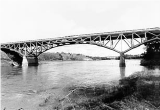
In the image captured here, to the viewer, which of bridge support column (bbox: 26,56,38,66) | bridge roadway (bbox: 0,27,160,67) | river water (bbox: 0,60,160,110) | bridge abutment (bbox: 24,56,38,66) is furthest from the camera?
bridge support column (bbox: 26,56,38,66)

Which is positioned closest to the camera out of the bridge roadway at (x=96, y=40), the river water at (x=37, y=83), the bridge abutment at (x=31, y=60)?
the river water at (x=37, y=83)

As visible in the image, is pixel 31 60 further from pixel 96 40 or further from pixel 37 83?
pixel 37 83

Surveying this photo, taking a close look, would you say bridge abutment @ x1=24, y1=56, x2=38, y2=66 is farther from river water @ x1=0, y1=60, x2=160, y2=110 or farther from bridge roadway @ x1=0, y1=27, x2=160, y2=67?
river water @ x1=0, y1=60, x2=160, y2=110

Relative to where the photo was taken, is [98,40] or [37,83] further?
[98,40]

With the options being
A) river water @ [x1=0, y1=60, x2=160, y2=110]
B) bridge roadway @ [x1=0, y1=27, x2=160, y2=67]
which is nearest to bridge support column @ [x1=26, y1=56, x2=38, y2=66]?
bridge roadway @ [x1=0, y1=27, x2=160, y2=67]

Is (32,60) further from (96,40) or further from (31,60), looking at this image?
(96,40)

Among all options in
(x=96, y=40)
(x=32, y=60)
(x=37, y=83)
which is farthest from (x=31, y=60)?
(x=37, y=83)

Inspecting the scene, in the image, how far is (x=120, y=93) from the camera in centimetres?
841

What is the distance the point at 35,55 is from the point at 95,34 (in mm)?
31222

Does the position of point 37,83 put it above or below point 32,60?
below

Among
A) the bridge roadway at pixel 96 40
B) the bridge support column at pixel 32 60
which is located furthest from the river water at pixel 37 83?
the bridge support column at pixel 32 60

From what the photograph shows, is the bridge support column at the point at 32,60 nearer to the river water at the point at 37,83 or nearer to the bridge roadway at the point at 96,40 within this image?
the bridge roadway at the point at 96,40

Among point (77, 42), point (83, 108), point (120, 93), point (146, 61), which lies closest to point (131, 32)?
point (146, 61)

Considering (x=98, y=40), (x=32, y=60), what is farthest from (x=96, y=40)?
(x=32, y=60)
